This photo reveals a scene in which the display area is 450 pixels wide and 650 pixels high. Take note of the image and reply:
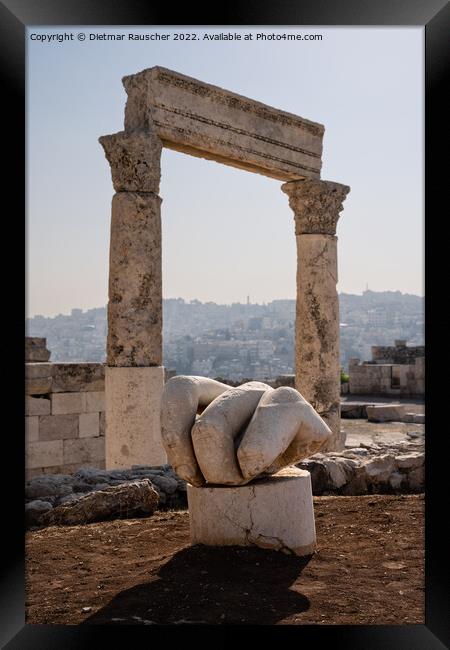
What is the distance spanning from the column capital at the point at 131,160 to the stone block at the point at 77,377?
259 cm

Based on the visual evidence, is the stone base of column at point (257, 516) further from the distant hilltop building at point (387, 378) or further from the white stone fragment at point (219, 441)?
the distant hilltop building at point (387, 378)

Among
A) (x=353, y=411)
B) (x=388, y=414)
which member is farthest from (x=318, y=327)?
(x=353, y=411)

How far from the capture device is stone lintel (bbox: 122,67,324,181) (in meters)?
9.06

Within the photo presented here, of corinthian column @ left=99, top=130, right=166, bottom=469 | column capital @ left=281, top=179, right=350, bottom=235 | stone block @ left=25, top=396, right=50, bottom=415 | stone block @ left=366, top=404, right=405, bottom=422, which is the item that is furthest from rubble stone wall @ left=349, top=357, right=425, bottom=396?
corinthian column @ left=99, top=130, right=166, bottom=469

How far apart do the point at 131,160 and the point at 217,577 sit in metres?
5.79

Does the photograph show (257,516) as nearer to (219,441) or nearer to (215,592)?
(219,441)

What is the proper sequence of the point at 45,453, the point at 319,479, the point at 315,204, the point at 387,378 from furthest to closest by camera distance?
1. the point at 387,378
2. the point at 315,204
3. the point at 45,453
4. the point at 319,479

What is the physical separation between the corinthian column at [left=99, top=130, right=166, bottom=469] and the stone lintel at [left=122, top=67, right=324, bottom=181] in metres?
0.45

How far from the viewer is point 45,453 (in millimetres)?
9930

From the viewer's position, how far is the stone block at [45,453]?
9773mm

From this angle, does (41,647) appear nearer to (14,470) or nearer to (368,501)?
(14,470)

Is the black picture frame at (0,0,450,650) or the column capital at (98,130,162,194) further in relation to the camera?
→ the column capital at (98,130,162,194)

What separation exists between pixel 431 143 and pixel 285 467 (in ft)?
7.62

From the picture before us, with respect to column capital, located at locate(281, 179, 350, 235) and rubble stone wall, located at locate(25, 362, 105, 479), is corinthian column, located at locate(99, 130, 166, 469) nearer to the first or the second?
rubble stone wall, located at locate(25, 362, 105, 479)
